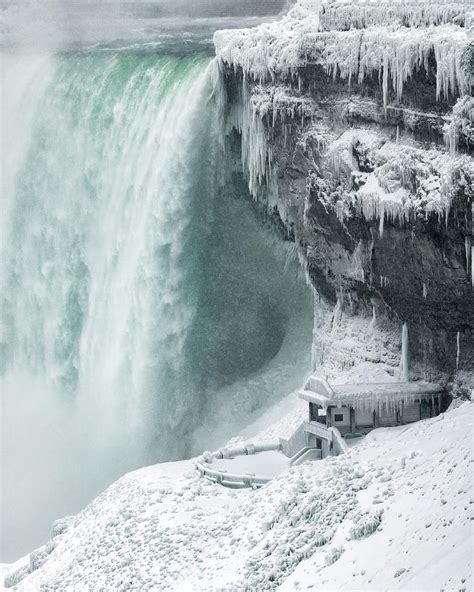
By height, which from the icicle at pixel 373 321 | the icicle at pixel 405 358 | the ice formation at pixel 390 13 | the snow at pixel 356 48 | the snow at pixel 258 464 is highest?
the ice formation at pixel 390 13

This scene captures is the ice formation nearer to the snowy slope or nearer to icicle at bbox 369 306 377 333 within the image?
icicle at bbox 369 306 377 333

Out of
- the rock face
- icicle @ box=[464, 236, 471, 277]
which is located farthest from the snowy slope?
the rock face

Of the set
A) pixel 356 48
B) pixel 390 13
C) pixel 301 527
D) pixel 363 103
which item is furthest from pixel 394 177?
pixel 301 527

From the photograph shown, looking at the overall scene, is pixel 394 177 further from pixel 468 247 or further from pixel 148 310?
pixel 148 310

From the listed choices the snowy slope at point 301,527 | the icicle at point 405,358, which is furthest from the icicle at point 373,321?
the snowy slope at point 301,527

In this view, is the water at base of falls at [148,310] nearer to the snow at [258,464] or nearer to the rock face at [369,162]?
the rock face at [369,162]

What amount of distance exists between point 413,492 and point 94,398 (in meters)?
20.3

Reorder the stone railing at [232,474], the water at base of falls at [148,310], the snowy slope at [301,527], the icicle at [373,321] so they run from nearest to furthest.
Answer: the snowy slope at [301,527]
the stone railing at [232,474]
the icicle at [373,321]
the water at base of falls at [148,310]

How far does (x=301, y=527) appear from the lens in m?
36.8

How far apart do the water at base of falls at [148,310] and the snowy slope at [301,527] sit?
7511 mm

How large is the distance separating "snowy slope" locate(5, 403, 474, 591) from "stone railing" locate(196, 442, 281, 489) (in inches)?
14.8

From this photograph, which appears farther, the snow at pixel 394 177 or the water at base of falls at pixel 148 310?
the water at base of falls at pixel 148 310

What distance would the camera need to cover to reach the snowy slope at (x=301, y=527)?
32.9 m

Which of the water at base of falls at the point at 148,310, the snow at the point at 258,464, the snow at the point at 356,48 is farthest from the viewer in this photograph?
the water at base of falls at the point at 148,310
